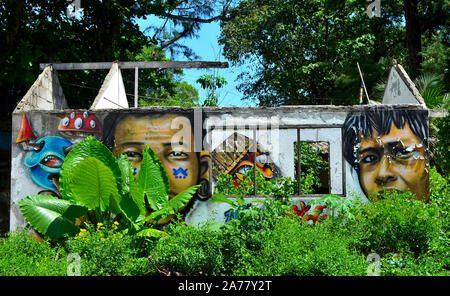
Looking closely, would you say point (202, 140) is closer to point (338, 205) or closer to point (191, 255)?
point (338, 205)

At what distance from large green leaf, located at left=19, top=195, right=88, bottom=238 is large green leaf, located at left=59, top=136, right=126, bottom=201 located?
0.25 meters

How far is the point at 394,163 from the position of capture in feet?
30.4

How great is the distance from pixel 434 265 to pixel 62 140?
24.9ft

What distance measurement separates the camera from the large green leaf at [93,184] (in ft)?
27.2

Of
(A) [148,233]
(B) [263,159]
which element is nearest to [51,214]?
(A) [148,233]

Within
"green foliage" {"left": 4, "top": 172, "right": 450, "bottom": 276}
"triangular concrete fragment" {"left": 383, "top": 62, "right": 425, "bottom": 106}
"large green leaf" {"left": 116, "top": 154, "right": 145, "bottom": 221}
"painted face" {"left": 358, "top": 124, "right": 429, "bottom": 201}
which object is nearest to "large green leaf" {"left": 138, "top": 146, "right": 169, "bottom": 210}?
"large green leaf" {"left": 116, "top": 154, "right": 145, "bottom": 221}

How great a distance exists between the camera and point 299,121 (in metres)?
9.55

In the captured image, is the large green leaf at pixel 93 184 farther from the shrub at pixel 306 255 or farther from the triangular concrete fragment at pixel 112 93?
the shrub at pixel 306 255

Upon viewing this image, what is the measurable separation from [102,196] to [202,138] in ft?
7.91

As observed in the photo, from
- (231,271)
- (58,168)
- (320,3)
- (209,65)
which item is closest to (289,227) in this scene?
(231,271)

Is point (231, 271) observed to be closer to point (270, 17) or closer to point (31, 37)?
point (31, 37)

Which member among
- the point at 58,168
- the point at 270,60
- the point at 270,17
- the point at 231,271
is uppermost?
the point at 270,17

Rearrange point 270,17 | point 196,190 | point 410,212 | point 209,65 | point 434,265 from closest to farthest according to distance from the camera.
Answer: point 434,265, point 410,212, point 196,190, point 209,65, point 270,17
